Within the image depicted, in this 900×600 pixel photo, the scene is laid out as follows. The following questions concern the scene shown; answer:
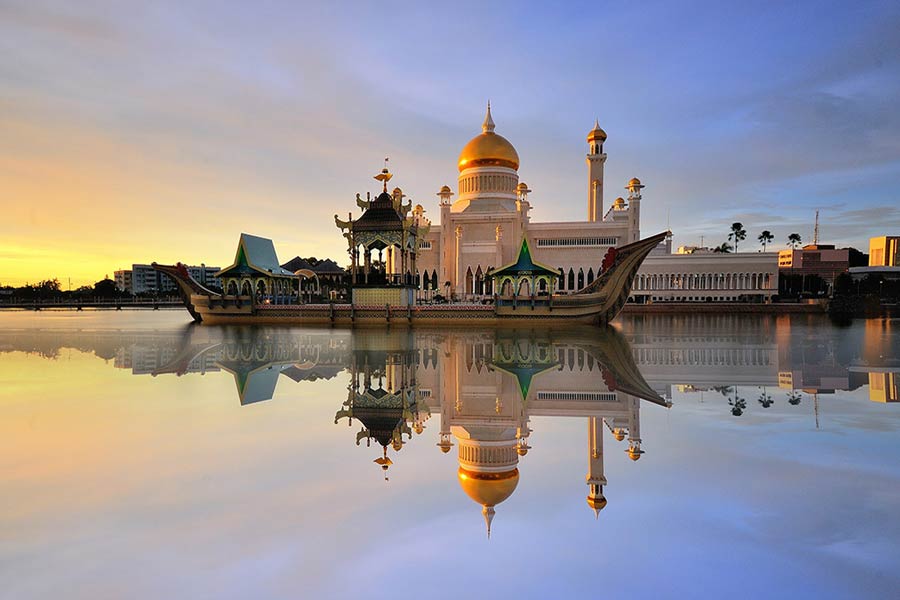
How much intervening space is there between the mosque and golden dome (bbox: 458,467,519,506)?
2857 cm

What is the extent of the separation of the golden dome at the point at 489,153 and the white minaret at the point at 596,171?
664 cm

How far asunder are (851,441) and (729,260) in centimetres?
4186

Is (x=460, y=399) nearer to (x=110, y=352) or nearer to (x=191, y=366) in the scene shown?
(x=191, y=366)

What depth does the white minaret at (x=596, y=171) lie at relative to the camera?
3841cm

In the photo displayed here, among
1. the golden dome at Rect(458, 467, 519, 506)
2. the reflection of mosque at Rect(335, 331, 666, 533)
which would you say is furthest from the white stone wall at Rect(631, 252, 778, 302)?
the golden dome at Rect(458, 467, 519, 506)

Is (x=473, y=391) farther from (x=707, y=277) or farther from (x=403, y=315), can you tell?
(x=707, y=277)

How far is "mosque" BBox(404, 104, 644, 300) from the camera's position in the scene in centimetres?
3388

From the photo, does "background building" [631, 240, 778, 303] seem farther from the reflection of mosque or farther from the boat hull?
the reflection of mosque

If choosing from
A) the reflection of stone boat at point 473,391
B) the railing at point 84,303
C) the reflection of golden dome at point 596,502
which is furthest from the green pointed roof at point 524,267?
the railing at point 84,303

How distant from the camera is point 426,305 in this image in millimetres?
22781

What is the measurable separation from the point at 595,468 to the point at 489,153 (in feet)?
114

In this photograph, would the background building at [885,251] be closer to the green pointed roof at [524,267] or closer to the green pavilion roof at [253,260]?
the green pointed roof at [524,267]

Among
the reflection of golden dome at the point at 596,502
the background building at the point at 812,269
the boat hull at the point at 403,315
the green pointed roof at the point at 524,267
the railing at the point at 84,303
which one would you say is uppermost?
the background building at the point at 812,269

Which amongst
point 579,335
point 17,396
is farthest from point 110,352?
point 579,335
